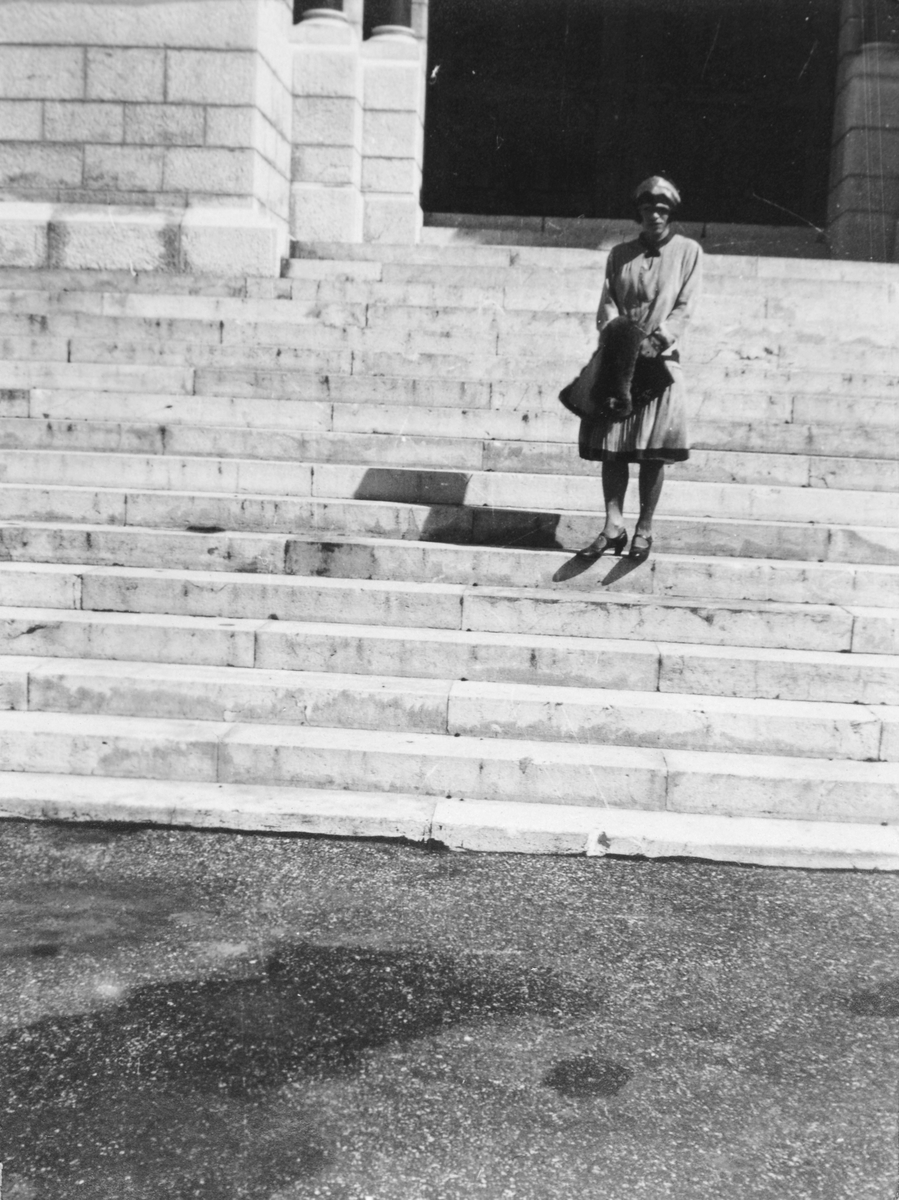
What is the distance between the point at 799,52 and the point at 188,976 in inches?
665

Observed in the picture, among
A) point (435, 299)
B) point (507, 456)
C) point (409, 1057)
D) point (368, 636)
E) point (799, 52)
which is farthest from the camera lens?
point (799, 52)

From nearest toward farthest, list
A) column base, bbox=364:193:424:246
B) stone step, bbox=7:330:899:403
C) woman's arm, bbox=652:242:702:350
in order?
woman's arm, bbox=652:242:702:350, stone step, bbox=7:330:899:403, column base, bbox=364:193:424:246

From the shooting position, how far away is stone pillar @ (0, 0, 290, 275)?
11188 mm

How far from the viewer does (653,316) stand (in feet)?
21.0

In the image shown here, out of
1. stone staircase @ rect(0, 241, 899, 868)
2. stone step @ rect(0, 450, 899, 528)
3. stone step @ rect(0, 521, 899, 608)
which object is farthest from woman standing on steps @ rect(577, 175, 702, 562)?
stone step @ rect(0, 450, 899, 528)

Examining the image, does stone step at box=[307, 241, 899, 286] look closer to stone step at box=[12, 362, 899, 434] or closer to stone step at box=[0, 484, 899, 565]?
stone step at box=[12, 362, 899, 434]

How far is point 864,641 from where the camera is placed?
19.7 ft

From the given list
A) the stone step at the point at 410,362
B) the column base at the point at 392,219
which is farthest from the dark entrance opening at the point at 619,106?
the stone step at the point at 410,362

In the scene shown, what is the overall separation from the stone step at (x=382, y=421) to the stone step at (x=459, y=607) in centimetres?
177

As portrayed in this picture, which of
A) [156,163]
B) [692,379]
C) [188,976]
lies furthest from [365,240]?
[188,976]

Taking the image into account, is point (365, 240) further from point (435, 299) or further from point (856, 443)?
point (856, 443)

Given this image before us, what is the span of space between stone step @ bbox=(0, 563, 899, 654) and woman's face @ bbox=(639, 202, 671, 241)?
2020mm

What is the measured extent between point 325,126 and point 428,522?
7.57 metres

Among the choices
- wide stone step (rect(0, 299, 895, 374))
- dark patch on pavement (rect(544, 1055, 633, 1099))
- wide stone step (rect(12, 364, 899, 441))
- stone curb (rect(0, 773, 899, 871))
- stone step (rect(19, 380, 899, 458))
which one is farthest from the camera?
wide stone step (rect(0, 299, 895, 374))
